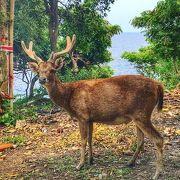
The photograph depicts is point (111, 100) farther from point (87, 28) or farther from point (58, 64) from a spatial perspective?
point (87, 28)

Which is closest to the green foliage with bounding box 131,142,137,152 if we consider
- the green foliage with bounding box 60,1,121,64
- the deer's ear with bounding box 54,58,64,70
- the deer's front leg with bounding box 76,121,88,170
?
the deer's front leg with bounding box 76,121,88,170

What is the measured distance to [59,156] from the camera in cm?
930

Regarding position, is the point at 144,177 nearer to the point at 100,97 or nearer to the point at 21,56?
the point at 100,97

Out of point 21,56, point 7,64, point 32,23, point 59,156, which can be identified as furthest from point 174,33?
point 21,56

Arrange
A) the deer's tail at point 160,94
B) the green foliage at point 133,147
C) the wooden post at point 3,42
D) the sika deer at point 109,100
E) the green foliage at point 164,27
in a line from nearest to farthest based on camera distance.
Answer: the sika deer at point 109,100 < the deer's tail at point 160,94 < the green foliage at point 133,147 < the wooden post at point 3,42 < the green foliage at point 164,27

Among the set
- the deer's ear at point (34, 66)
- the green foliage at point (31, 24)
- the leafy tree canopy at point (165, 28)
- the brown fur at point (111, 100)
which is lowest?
the brown fur at point (111, 100)

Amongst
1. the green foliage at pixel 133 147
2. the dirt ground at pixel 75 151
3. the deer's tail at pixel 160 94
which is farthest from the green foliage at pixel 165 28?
the deer's tail at pixel 160 94

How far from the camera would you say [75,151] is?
9570 millimetres

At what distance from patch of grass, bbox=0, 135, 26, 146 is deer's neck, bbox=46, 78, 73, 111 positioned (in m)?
2.58

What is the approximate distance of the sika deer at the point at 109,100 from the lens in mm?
7781

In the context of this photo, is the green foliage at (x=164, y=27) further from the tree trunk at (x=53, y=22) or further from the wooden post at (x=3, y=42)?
the wooden post at (x=3, y=42)

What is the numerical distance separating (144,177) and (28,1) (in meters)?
20.4

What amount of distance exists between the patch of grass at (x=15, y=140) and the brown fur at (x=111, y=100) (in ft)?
8.70

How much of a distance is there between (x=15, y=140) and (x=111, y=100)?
3.80 metres
